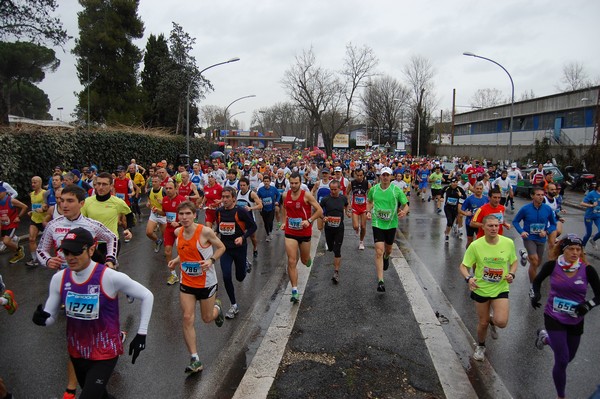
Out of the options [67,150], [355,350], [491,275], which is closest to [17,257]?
[355,350]

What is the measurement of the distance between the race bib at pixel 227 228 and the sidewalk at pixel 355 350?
131cm

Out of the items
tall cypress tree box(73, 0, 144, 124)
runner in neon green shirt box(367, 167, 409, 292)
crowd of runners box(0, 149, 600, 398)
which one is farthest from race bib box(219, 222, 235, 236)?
tall cypress tree box(73, 0, 144, 124)

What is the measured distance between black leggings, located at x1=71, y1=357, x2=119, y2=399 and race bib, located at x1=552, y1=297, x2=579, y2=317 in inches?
151

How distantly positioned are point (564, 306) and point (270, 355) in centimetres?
296

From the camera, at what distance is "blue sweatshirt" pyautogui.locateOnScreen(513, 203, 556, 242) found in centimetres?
681

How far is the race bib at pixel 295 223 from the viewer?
663cm

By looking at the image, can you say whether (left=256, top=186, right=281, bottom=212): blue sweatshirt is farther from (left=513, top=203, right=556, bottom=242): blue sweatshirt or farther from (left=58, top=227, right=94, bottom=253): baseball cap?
(left=58, top=227, right=94, bottom=253): baseball cap

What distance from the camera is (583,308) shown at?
3877mm

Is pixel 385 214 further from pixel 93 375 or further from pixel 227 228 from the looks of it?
pixel 93 375

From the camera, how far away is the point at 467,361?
478cm

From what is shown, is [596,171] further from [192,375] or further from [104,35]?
[104,35]

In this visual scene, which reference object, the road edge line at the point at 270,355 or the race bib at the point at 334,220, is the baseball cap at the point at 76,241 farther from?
the race bib at the point at 334,220

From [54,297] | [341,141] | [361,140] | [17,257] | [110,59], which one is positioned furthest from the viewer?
[361,140]

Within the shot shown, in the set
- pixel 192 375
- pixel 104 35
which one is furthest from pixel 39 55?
pixel 192 375
